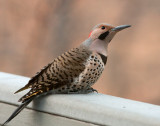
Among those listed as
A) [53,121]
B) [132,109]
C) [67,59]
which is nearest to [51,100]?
[53,121]

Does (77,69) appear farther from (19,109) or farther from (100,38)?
(19,109)

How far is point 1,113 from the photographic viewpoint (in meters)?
1.80

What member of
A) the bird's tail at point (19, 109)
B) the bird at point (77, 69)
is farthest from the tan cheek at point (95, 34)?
the bird's tail at point (19, 109)

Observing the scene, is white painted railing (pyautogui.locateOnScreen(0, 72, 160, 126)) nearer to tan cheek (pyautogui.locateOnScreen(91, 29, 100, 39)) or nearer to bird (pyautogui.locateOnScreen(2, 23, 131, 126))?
bird (pyautogui.locateOnScreen(2, 23, 131, 126))

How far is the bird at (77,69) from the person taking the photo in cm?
174

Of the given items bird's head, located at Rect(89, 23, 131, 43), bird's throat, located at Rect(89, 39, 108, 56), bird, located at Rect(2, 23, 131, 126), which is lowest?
bird, located at Rect(2, 23, 131, 126)

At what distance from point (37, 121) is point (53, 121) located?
0.30 feet

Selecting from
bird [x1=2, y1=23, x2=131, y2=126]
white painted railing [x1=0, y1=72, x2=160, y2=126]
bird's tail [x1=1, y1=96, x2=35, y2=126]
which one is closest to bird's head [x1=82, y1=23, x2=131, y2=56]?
bird [x1=2, y1=23, x2=131, y2=126]

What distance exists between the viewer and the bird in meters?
1.74

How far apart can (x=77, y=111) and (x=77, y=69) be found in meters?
0.24

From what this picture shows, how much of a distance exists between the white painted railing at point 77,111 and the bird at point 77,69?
46 millimetres

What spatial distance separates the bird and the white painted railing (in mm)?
46

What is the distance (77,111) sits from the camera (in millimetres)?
1598

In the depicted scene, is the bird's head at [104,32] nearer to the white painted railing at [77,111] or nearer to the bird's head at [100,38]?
the bird's head at [100,38]
